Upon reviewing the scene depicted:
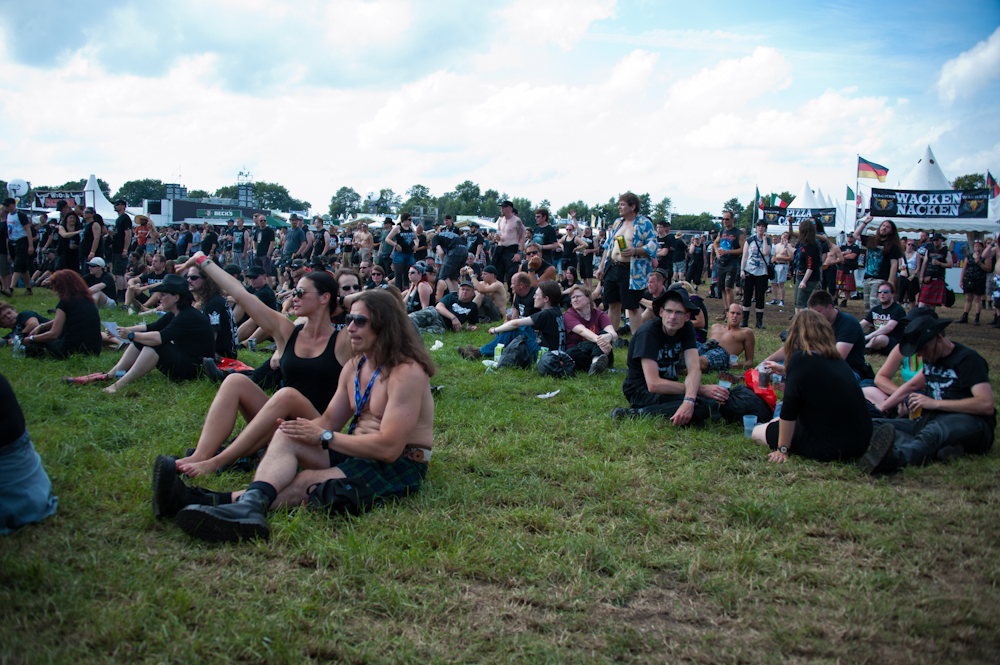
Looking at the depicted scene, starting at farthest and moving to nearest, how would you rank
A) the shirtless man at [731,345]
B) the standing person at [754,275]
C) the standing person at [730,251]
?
the standing person at [730,251] → the standing person at [754,275] → the shirtless man at [731,345]

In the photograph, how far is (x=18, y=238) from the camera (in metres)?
13.0

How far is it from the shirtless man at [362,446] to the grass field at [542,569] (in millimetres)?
144

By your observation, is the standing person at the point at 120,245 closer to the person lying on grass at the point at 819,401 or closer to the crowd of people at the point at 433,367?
the crowd of people at the point at 433,367

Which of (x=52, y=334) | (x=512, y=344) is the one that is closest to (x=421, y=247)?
(x=512, y=344)

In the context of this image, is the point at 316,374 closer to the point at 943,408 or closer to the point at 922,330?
the point at 922,330

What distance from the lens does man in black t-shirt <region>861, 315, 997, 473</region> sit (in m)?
4.34

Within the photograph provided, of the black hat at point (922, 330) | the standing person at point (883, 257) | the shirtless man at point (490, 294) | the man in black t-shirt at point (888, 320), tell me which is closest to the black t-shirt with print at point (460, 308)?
the shirtless man at point (490, 294)

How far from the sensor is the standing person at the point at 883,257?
31.5 ft

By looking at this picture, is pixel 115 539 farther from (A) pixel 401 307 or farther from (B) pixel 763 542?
(B) pixel 763 542

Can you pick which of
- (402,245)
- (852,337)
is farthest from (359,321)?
(402,245)

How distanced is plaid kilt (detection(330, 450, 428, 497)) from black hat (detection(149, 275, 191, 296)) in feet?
11.3

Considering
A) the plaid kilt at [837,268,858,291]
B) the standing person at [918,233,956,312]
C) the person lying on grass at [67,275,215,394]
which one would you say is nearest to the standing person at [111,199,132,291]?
the person lying on grass at [67,275,215,394]

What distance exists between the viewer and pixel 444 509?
360 centimetres

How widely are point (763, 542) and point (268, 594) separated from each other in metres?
2.40
